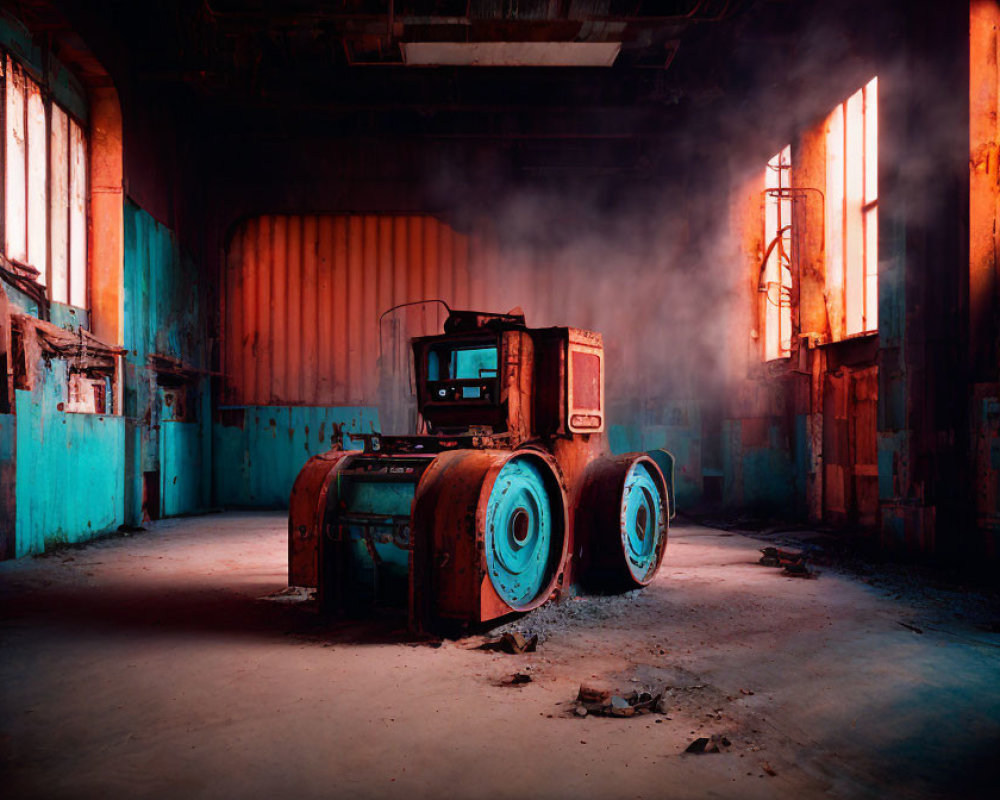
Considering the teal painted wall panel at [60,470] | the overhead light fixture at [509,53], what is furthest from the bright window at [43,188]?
the overhead light fixture at [509,53]

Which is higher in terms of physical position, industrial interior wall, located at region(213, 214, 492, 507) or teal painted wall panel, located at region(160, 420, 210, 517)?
industrial interior wall, located at region(213, 214, 492, 507)

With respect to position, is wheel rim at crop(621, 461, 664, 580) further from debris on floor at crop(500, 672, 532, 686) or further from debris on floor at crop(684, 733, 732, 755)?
debris on floor at crop(684, 733, 732, 755)

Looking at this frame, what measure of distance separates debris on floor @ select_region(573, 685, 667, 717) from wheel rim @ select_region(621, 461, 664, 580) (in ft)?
8.16

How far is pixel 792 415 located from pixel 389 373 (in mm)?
7357

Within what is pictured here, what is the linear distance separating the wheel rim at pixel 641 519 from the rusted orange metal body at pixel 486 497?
0.06 ft

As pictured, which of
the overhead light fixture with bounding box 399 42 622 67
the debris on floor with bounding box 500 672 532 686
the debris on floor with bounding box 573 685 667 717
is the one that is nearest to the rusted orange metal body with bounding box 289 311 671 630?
the debris on floor with bounding box 500 672 532 686

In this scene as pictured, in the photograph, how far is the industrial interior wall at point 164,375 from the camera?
37.1ft

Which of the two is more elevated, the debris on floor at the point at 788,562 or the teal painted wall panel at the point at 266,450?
the teal painted wall panel at the point at 266,450

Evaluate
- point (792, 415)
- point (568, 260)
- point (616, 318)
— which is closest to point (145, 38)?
point (568, 260)

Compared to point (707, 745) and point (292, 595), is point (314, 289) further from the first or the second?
point (707, 745)

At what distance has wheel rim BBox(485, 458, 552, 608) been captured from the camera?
5.10m

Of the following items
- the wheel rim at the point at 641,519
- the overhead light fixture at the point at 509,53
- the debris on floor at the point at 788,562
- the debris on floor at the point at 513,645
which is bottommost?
the debris on floor at the point at 788,562

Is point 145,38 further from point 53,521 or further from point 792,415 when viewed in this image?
point 792,415

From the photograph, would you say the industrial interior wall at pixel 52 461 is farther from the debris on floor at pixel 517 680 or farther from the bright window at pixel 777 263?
the bright window at pixel 777 263
